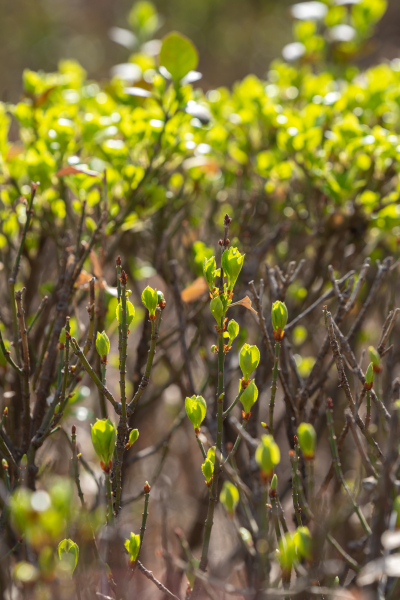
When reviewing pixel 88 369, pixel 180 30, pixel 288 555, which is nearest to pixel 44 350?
pixel 88 369

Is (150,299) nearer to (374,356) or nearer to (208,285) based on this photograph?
(208,285)

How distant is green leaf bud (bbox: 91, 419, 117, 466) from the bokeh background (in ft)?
26.8

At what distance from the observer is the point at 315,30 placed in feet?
6.59

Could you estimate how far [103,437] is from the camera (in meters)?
0.73

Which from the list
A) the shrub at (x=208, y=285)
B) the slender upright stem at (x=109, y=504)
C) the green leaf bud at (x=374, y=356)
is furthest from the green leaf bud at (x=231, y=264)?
the slender upright stem at (x=109, y=504)

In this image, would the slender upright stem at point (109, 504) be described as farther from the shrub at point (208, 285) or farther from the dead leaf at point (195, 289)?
the dead leaf at point (195, 289)

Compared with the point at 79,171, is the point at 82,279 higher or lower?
lower

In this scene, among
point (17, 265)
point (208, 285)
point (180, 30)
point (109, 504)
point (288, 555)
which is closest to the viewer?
point (288, 555)

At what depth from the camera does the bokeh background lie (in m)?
8.32

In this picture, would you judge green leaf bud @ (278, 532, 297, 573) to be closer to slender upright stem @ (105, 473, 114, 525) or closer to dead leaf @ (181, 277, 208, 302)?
slender upright stem @ (105, 473, 114, 525)

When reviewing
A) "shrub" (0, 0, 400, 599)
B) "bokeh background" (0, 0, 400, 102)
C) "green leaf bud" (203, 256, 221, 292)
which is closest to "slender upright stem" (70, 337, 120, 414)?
"shrub" (0, 0, 400, 599)

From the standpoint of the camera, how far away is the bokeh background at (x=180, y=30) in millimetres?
8320

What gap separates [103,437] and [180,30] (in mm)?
8993

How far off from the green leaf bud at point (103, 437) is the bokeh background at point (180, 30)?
8162 millimetres
